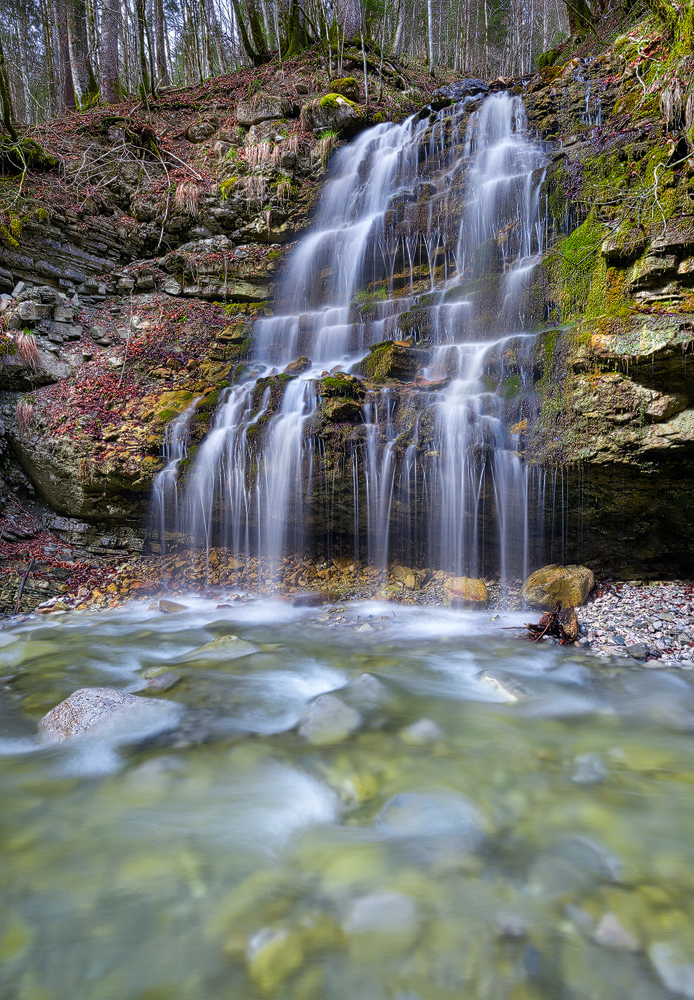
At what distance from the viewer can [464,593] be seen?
6.01 metres

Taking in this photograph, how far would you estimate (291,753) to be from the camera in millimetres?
2697

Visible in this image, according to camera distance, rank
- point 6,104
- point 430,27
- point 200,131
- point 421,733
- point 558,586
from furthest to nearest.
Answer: point 430,27, point 200,131, point 6,104, point 558,586, point 421,733

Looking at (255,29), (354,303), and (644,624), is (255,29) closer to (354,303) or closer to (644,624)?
(354,303)

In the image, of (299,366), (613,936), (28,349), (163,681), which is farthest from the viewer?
(299,366)

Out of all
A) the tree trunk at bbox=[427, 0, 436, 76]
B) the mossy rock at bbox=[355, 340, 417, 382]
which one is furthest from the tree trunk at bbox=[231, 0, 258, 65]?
the mossy rock at bbox=[355, 340, 417, 382]

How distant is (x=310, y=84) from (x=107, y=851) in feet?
54.5

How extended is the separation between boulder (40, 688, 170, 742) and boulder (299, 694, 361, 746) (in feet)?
3.37

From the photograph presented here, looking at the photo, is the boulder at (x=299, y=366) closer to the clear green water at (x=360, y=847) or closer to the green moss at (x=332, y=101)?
the clear green water at (x=360, y=847)

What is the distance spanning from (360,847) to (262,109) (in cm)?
1476

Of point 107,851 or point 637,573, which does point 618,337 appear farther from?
point 107,851

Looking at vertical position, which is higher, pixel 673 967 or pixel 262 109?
pixel 262 109

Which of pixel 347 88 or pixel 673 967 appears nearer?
pixel 673 967

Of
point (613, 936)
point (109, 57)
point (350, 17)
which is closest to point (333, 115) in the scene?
point (350, 17)

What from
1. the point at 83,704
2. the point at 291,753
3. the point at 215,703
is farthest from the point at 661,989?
the point at 83,704
